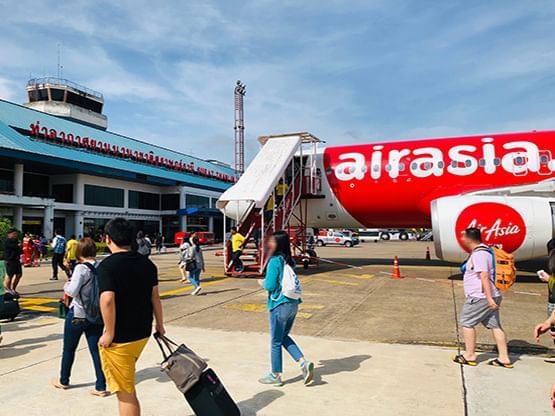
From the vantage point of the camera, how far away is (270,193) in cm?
1386

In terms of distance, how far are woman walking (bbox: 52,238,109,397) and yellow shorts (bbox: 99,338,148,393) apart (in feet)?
4.78

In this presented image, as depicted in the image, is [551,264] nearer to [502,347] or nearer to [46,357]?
[502,347]

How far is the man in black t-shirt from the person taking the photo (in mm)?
3393

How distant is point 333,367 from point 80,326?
305 centimetres

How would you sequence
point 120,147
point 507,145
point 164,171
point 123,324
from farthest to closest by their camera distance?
point 164,171 → point 120,147 → point 507,145 → point 123,324

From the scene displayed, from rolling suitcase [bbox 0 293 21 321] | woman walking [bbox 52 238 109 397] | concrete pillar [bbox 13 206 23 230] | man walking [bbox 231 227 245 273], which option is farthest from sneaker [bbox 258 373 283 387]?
concrete pillar [bbox 13 206 23 230]

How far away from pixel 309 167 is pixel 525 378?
1194cm

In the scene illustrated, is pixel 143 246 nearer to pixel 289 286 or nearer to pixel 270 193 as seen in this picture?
pixel 270 193

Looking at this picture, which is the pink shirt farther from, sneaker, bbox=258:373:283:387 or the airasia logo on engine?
the airasia logo on engine

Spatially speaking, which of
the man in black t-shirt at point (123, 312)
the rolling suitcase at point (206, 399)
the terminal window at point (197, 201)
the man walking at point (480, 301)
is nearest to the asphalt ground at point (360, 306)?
the man walking at point (480, 301)

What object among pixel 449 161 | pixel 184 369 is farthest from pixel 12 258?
pixel 449 161

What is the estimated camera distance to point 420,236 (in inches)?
2650

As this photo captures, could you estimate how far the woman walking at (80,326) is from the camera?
471 cm

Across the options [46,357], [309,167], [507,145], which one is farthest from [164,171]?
[46,357]
